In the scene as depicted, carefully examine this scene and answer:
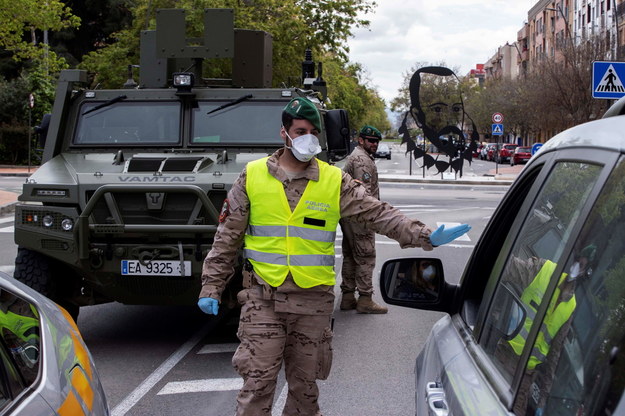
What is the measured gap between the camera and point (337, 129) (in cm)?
858

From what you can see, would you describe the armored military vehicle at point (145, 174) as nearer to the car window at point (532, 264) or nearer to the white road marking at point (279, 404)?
A: the white road marking at point (279, 404)

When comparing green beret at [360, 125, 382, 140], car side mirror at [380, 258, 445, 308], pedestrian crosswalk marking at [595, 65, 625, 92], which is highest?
pedestrian crosswalk marking at [595, 65, 625, 92]

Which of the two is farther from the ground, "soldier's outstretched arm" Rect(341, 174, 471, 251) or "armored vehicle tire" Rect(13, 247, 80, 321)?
"soldier's outstretched arm" Rect(341, 174, 471, 251)

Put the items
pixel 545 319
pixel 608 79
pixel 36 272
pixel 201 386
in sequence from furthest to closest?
pixel 608 79, pixel 36 272, pixel 201 386, pixel 545 319

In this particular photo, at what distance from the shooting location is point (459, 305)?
10.4ft

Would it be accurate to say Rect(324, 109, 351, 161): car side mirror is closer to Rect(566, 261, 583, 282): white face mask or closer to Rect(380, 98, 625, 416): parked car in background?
Rect(380, 98, 625, 416): parked car in background

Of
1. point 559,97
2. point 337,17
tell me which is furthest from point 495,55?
point 337,17

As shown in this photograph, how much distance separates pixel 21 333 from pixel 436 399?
1.29m

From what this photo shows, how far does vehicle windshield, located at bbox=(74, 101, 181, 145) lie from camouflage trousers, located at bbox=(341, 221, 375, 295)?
6.24ft

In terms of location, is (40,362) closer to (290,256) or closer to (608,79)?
(290,256)

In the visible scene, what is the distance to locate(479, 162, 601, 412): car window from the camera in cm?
209

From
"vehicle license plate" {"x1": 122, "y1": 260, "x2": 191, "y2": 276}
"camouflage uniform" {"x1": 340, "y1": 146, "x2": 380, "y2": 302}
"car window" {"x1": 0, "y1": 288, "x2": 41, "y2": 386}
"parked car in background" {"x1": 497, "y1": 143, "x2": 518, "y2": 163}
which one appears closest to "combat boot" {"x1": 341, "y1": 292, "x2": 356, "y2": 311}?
"camouflage uniform" {"x1": 340, "y1": 146, "x2": 380, "y2": 302}

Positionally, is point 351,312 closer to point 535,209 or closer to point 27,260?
point 27,260

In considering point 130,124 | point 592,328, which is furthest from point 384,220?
point 130,124
